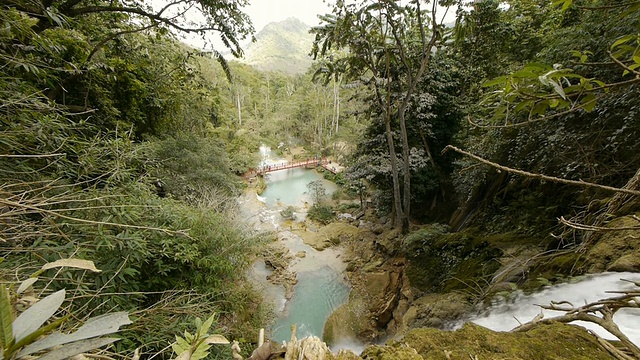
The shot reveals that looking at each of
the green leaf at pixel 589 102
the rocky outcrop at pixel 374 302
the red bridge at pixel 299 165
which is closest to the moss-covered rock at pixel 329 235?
the rocky outcrop at pixel 374 302

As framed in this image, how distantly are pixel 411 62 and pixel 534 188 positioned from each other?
13.3 feet

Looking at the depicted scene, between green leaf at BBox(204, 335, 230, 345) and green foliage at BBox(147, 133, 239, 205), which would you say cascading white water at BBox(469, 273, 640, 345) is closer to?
green leaf at BBox(204, 335, 230, 345)

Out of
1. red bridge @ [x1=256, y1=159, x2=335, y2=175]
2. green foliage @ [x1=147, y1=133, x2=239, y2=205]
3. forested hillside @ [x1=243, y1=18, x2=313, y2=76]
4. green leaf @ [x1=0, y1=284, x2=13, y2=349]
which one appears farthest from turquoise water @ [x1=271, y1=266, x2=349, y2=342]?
forested hillside @ [x1=243, y1=18, x2=313, y2=76]

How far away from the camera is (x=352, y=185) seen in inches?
329

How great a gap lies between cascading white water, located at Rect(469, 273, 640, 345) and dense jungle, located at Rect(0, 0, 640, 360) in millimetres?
70

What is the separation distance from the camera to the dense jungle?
0.79 metres

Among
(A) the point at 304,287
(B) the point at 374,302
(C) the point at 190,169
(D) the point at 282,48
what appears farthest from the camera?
(D) the point at 282,48

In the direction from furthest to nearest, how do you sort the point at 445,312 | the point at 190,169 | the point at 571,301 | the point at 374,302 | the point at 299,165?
the point at 299,165 < the point at 190,169 < the point at 374,302 < the point at 445,312 < the point at 571,301

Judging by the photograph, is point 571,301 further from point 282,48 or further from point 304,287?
point 282,48

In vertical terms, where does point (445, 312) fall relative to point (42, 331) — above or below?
below

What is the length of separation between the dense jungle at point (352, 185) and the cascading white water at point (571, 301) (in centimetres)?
7

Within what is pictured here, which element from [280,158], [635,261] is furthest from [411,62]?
[280,158]

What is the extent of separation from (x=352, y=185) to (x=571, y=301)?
22.7 ft

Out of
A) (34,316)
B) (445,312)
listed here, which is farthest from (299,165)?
(34,316)
